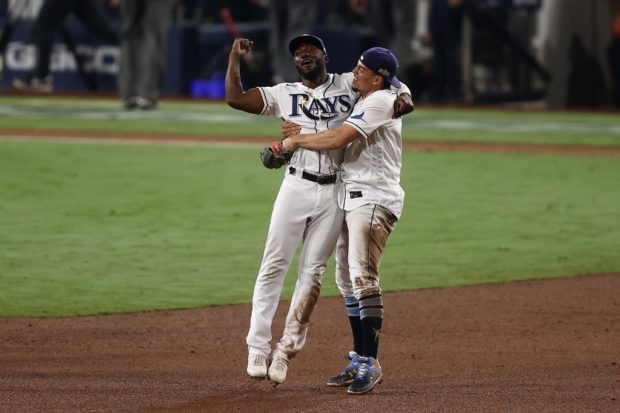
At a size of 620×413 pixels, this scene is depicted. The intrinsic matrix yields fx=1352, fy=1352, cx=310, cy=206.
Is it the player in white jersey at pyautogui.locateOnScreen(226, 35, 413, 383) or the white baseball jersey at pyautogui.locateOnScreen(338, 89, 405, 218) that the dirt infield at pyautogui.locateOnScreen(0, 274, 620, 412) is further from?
the white baseball jersey at pyautogui.locateOnScreen(338, 89, 405, 218)

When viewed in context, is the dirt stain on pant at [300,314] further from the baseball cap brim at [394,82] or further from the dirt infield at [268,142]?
the dirt infield at [268,142]

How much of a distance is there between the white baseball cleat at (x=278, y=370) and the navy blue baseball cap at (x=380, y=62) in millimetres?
1517

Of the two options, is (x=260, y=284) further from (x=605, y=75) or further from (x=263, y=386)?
(x=605, y=75)

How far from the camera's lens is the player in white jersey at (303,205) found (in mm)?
6805

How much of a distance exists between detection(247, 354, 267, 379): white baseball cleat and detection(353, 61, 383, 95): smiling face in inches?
56.7

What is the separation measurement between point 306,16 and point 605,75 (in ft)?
22.9

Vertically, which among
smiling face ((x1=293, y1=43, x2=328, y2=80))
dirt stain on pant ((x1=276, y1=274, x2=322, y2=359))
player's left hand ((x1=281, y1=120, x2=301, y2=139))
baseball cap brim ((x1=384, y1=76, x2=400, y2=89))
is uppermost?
smiling face ((x1=293, y1=43, x2=328, y2=80))

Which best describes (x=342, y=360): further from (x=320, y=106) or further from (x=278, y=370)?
(x=320, y=106)

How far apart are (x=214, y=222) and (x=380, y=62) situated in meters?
6.38

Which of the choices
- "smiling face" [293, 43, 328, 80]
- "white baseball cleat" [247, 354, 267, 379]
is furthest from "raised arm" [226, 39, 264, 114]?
"white baseball cleat" [247, 354, 267, 379]

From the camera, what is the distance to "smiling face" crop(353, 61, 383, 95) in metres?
6.77

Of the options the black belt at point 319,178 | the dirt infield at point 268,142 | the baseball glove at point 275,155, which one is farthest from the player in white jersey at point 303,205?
the dirt infield at point 268,142

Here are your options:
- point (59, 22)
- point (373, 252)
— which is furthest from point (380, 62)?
point (59, 22)

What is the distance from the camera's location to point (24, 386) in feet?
21.7
